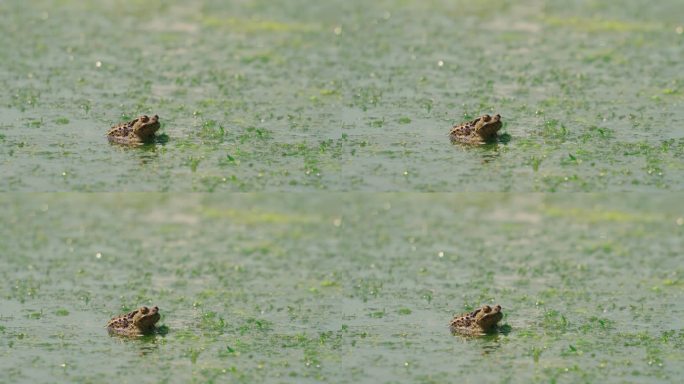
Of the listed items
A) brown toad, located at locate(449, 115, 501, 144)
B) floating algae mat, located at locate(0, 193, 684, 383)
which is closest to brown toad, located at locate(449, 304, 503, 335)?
floating algae mat, located at locate(0, 193, 684, 383)

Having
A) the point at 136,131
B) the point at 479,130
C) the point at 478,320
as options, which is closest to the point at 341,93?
the point at 479,130

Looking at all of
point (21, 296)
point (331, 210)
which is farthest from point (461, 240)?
point (21, 296)

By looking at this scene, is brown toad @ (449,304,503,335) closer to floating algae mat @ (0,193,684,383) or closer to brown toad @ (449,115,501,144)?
floating algae mat @ (0,193,684,383)

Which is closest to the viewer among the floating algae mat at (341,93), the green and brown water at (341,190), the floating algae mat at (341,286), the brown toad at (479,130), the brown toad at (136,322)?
the floating algae mat at (341,286)

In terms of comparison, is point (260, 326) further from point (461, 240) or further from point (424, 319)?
point (461, 240)

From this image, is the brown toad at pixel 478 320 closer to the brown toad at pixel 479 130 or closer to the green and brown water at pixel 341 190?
the green and brown water at pixel 341 190

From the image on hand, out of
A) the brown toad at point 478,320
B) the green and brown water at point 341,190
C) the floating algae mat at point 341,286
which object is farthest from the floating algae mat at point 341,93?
the floating algae mat at point 341,286
